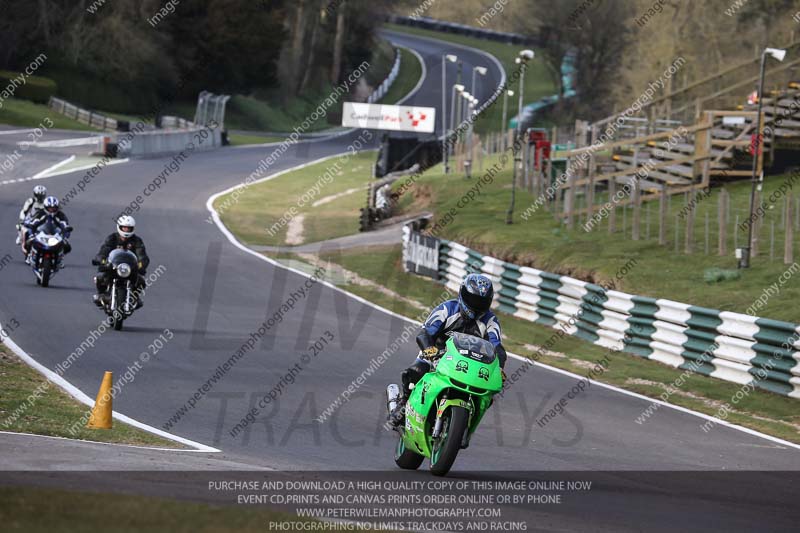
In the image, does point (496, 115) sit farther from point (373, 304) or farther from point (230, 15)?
point (373, 304)

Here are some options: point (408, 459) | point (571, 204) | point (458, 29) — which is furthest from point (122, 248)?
point (458, 29)

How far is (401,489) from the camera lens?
9516 mm

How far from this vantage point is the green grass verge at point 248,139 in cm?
7088

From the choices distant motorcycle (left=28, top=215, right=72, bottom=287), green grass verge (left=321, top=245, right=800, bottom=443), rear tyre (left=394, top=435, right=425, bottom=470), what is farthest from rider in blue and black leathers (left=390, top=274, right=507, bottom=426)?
distant motorcycle (left=28, top=215, right=72, bottom=287)

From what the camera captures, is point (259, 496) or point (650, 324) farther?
point (650, 324)

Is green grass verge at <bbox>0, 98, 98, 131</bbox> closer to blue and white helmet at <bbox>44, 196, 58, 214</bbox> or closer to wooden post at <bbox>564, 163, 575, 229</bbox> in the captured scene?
wooden post at <bbox>564, 163, 575, 229</bbox>

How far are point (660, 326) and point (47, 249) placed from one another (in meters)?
11.0

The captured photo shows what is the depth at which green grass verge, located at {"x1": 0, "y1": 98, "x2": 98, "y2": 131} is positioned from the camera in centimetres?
6344

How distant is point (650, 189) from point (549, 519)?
2587cm

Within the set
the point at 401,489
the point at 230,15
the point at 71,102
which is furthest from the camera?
the point at 230,15

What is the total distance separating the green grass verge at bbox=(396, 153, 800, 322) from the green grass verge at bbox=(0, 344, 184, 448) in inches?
440

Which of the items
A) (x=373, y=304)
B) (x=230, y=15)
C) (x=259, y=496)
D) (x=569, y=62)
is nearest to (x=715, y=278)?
(x=373, y=304)

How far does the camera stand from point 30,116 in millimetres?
65438

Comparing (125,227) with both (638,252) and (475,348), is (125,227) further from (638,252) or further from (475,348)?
(638,252)
